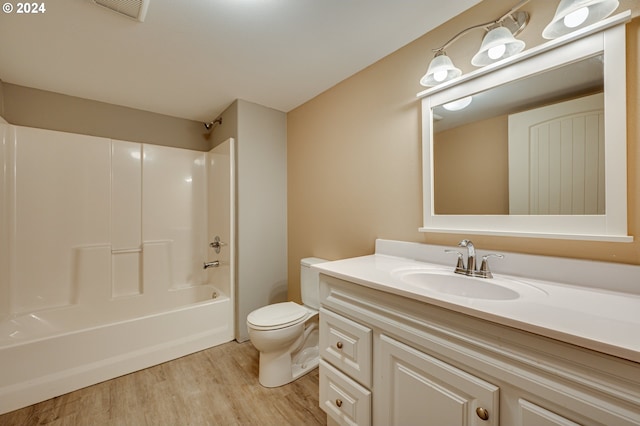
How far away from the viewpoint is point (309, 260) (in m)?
2.14

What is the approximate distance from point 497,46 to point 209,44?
1580mm

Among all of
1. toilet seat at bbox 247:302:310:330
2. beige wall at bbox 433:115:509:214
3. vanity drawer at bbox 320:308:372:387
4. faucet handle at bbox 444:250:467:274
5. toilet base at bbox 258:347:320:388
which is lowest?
toilet base at bbox 258:347:320:388

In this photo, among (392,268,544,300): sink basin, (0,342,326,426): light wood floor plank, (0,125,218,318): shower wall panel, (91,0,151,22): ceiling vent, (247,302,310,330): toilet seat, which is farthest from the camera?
(0,125,218,318): shower wall panel

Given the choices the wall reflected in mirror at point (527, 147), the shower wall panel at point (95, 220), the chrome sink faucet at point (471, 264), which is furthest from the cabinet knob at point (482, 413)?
the shower wall panel at point (95, 220)

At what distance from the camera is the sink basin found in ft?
3.23

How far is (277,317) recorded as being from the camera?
174 cm

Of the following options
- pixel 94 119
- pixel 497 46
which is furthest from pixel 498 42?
pixel 94 119

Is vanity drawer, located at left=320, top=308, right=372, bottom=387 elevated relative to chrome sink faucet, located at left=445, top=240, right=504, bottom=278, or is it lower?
lower

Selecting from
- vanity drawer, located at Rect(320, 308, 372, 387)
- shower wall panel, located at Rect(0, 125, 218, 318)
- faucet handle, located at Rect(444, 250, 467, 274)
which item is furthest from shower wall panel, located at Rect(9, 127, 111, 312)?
faucet handle, located at Rect(444, 250, 467, 274)

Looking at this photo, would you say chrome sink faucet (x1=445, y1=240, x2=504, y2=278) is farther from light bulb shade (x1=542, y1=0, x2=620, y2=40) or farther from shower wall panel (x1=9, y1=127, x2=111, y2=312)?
shower wall panel (x1=9, y1=127, x2=111, y2=312)

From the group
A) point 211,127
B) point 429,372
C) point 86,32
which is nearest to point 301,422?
point 429,372

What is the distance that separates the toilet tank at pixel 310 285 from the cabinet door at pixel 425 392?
985 mm

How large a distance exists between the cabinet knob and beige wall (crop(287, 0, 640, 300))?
2.33 ft

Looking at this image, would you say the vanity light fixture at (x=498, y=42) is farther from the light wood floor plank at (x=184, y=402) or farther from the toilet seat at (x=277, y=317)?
the light wood floor plank at (x=184, y=402)
